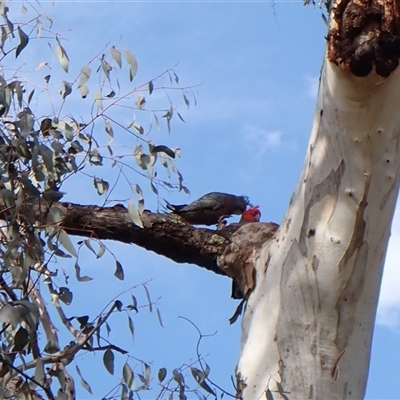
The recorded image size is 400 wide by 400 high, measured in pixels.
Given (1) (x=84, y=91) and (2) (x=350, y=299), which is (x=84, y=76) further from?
(2) (x=350, y=299)

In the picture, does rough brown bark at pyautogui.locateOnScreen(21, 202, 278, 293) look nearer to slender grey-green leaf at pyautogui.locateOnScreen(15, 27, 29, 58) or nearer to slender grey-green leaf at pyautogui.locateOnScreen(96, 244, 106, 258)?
slender grey-green leaf at pyautogui.locateOnScreen(96, 244, 106, 258)

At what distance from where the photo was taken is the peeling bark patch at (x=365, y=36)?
5.21 feet

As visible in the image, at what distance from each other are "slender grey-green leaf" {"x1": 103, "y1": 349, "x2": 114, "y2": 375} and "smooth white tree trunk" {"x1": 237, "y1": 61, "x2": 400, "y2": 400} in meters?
0.31

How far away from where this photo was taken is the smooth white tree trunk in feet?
5.32

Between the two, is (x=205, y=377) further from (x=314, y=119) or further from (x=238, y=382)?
(x=314, y=119)

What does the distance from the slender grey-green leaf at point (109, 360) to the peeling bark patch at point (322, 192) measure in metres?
0.50

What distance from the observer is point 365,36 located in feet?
5.30

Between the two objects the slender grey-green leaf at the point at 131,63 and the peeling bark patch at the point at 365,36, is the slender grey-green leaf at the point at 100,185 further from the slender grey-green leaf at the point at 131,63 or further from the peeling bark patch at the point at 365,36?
the peeling bark patch at the point at 365,36

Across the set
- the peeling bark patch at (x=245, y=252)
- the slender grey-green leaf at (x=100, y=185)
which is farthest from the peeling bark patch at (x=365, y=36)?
the slender grey-green leaf at (x=100, y=185)

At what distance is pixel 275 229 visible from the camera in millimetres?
2057

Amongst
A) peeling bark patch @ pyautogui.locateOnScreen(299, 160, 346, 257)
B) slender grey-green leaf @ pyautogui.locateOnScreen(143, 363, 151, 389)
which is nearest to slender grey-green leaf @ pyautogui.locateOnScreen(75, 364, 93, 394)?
slender grey-green leaf @ pyautogui.locateOnScreen(143, 363, 151, 389)

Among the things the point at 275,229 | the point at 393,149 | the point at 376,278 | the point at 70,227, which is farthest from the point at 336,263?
the point at 70,227

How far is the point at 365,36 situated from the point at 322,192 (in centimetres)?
33

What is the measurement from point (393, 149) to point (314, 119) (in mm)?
198
